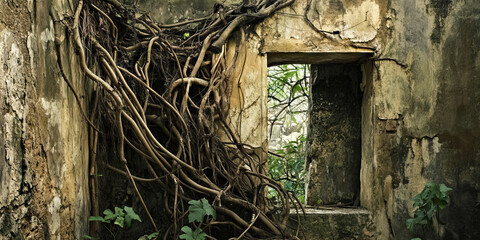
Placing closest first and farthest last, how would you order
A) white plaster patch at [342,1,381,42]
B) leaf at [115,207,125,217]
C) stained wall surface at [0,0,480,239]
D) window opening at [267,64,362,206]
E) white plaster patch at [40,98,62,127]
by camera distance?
1. white plaster patch at [40,98,62,127]
2. leaf at [115,207,125,217]
3. stained wall surface at [0,0,480,239]
4. white plaster patch at [342,1,381,42]
5. window opening at [267,64,362,206]

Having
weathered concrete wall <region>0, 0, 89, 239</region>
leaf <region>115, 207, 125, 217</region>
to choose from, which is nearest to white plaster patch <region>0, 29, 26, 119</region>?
weathered concrete wall <region>0, 0, 89, 239</region>

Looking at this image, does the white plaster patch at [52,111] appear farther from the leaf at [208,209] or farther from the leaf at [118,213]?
the leaf at [208,209]

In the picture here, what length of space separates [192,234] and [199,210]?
16cm

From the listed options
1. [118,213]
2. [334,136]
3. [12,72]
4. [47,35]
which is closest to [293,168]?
[334,136]

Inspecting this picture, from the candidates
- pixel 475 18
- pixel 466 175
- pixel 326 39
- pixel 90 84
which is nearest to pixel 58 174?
pixel 90 84

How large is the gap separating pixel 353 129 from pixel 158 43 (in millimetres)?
1836

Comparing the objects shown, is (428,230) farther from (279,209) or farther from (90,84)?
(90,84)

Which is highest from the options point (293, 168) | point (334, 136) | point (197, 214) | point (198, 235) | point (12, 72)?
point (12, 72)

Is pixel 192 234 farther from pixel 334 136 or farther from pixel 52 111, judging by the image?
pixel 334 136

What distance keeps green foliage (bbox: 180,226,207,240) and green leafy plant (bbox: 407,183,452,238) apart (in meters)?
1.43

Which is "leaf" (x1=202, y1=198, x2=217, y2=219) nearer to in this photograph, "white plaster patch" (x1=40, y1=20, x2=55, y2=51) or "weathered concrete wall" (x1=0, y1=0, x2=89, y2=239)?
"weathered concrete wall" (x1=0, y1=0, x2=89, y2=239)

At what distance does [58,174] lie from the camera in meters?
2.66

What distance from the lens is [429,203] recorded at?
3611 mm

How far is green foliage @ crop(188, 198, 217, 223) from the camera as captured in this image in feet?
10.9
